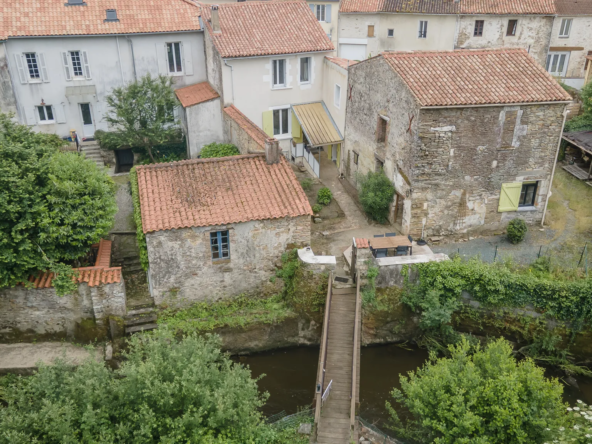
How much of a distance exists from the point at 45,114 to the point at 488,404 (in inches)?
1195

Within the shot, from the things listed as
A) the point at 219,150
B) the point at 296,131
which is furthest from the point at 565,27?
the point at 219,150

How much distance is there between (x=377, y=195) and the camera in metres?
25.4

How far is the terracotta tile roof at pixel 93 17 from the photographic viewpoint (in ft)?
98.3

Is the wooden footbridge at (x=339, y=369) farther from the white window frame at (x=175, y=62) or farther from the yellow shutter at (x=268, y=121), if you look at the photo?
the white window frame at (x=175, y=62)

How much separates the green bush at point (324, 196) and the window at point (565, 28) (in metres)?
28.2

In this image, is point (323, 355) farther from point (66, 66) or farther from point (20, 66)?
point (20, 66)

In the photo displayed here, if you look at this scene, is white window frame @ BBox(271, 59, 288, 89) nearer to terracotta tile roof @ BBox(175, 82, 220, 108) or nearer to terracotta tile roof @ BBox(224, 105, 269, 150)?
terracotta tile roof @ BBox(224, 105, 269, 150)

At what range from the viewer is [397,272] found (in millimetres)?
21047

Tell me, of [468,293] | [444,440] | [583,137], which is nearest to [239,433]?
[444,440]

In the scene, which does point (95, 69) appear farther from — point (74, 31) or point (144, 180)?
point (144, 180)

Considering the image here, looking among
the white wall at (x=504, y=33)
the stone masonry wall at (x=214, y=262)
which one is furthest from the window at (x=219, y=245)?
the white wall at (x=504, y=33)

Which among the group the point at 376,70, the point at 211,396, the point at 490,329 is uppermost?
the point at 376,70

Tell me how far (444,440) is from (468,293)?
8208 millimetres

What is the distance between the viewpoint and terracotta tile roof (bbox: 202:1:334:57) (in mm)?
29594
